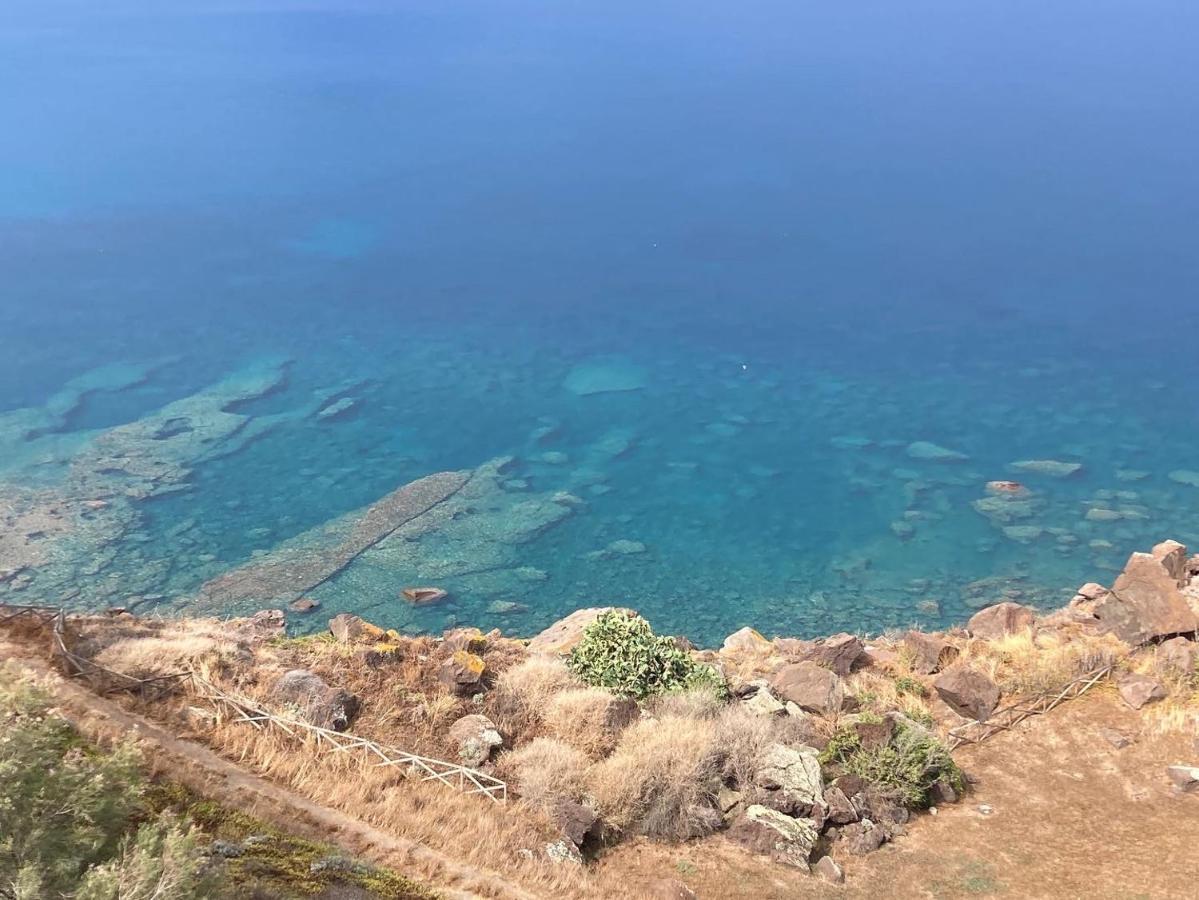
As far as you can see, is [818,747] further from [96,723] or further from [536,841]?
[96,723]

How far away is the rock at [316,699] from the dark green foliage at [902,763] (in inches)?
196

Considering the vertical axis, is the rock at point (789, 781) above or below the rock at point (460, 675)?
below

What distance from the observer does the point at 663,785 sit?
33.0 feet

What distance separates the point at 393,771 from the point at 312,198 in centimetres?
4990

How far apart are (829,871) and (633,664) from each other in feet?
12.2

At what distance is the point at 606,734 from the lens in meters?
11.0

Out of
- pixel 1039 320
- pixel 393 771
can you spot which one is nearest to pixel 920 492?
pixel 1039 320

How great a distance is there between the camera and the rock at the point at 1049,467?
1142 inches

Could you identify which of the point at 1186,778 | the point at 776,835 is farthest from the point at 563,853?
the point at 1186,778

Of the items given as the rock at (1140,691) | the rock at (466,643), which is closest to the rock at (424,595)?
the rock at (466,643)

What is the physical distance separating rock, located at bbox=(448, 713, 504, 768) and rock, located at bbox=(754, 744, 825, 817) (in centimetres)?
269

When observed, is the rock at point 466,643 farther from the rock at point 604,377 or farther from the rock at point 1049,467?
the rock at point 604,377

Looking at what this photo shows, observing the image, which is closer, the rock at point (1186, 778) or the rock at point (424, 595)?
the rock at point (1186, 778)

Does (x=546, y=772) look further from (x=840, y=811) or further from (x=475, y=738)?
(x=840, y=811)
